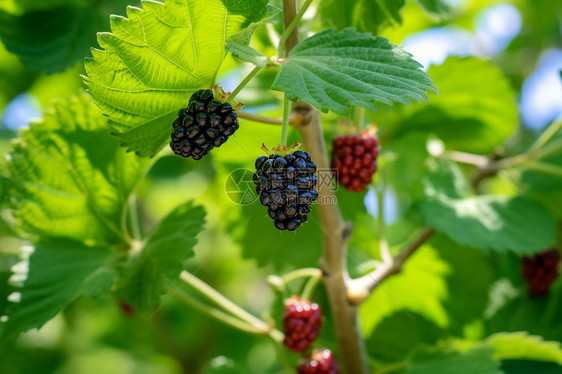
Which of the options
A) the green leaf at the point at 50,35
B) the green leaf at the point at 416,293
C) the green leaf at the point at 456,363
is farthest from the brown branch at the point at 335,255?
the green leaf at the point at 50,35

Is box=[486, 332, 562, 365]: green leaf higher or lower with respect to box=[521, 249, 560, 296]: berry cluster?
lower

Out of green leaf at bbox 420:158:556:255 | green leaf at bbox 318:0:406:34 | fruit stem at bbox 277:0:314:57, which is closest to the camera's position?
fruit stem at bbox 277:0:314:57

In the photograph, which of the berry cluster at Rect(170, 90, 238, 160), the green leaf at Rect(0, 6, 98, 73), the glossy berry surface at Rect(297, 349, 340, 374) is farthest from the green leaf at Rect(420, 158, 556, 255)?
the green leaf at Rect(0, 6, 98, 73)

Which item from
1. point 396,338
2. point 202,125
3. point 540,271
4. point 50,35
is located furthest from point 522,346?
point 50,35

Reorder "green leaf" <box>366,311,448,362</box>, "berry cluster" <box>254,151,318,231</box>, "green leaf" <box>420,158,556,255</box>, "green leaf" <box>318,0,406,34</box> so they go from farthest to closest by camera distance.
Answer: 1. "green leaf" <box>366,311,448,362</box>
2. "green leaf" <box>420,158,556,255</box>
3. "green leaf" <box>318,0,406,34</box>
4. "berry cluster" <box>254,151,318,231</box>

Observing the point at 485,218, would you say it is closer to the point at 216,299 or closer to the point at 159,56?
the point at 216,299

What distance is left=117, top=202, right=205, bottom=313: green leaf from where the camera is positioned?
3.67 ft

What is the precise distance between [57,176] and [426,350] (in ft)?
3.03

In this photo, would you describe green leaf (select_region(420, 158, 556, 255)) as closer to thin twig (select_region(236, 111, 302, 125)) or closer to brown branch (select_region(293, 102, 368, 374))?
brown branch (select_region(293, 102, 368, 374))

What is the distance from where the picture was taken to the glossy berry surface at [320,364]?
4.31ft

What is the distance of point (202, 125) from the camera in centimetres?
85

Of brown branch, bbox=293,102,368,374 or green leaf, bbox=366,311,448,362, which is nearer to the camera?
brown branch, bbox=293,102,368,374

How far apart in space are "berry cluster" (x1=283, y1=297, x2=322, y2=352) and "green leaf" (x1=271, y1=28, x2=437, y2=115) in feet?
1.94

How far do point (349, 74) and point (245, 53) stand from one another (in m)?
0.16
